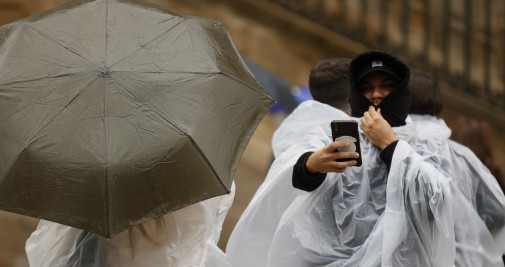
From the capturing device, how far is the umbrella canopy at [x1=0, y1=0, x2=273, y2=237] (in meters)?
4.63

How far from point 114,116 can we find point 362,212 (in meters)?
1.36

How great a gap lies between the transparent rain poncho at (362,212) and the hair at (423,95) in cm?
51

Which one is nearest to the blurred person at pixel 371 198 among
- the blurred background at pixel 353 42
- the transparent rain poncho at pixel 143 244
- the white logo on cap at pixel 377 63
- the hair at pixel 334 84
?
the white logo on cap at pixel 377 63

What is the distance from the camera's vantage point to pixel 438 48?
453 inches

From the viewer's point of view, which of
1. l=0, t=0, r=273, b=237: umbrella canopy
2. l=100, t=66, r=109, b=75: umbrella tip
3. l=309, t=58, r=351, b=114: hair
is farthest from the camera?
l=309, t=58, r=351, b=114: hair

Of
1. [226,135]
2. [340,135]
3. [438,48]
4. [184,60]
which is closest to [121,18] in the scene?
[184,60]

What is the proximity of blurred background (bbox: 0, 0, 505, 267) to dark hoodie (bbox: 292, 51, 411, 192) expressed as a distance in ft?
→ 12.2

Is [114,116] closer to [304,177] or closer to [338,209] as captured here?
[304,177]

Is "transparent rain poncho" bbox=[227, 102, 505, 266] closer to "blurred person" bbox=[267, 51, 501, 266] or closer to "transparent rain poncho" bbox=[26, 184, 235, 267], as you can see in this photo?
"blurred person" bbox=[267, 51, 501, 266]

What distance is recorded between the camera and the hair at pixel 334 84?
6246 millimetres

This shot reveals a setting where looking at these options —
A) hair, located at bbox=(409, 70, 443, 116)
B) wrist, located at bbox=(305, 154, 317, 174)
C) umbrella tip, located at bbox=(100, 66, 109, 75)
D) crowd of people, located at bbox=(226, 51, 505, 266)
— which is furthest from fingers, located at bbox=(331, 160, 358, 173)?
hair, located at bbox=(409, 70, 443, 116)

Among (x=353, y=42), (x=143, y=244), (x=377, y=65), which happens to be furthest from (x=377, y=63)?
(x=353, y=42)

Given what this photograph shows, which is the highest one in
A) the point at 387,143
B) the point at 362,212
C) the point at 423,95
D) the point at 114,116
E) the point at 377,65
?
the point at 114,116

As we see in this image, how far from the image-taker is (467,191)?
21.5 feet
